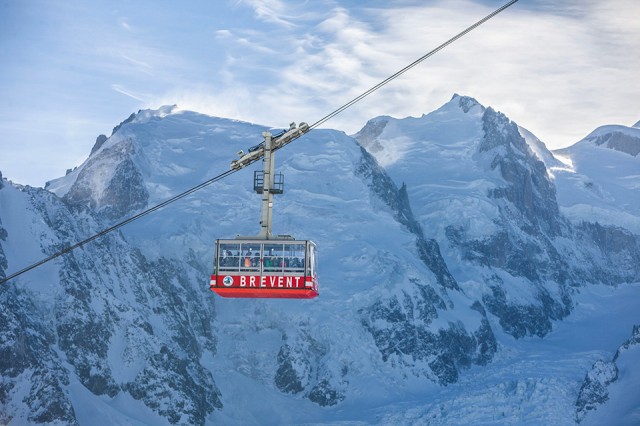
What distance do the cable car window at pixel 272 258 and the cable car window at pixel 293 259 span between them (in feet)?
0.99

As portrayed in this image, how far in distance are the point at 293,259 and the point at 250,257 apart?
2.37 m

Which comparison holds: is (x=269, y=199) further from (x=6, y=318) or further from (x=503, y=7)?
(x=6, y=318)

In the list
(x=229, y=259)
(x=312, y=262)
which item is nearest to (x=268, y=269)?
(x=229, y=259)

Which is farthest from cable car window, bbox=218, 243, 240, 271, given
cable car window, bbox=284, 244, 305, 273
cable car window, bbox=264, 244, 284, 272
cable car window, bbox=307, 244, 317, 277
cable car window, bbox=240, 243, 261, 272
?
cable car window, bbox=307, 244, 317, 277

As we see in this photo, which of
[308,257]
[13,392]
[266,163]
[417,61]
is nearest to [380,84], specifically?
[417,61]

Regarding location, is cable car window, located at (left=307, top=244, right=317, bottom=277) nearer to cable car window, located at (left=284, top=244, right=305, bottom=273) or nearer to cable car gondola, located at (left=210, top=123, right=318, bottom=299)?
cable car gondola, located at (left=210, top=123, right=318, bottom=299)

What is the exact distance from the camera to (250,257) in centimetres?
6388

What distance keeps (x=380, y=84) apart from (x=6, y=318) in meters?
157

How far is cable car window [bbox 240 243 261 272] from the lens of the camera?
2511 inches

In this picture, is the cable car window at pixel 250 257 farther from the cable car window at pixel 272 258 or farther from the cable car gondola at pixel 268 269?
the cable car window at pixel 272 258

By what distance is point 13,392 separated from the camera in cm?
19225

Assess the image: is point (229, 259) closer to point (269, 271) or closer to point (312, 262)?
point (269, 271)

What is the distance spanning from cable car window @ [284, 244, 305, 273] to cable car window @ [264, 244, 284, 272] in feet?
0.99

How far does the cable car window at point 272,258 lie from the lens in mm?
63656
